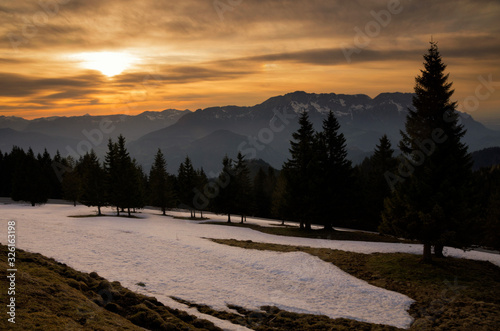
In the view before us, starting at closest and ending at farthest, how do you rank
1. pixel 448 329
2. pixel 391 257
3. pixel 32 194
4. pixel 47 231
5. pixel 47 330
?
pixel 47 330
pixel 448 329
pixel 391 257
pixel 47 231
pixel 32 194

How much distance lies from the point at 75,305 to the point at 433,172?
21.7 metres

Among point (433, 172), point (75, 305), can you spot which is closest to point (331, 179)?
point (433, 172)

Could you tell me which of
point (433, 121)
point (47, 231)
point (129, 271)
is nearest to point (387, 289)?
point (433, 121)

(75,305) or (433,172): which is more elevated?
(433,172)

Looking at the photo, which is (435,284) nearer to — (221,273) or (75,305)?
(221,273)

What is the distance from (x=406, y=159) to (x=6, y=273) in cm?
2345

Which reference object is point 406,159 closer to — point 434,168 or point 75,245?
point 434,168

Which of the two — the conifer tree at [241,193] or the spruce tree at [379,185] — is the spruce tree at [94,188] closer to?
the conifer tree at [241,193]

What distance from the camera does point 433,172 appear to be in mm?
20781

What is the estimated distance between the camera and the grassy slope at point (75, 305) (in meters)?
8.46

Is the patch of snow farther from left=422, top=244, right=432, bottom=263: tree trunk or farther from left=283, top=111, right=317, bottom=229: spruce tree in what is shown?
left=283, top=111, right=317, bottom=229: spruce tree

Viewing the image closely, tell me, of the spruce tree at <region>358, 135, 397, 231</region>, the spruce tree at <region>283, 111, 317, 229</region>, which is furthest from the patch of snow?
the spruce tree at <region>358, 135, 397, 231</region>

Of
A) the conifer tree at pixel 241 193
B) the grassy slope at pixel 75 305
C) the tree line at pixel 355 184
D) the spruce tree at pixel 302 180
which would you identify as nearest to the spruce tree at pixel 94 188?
the tree line at pixel 355 184

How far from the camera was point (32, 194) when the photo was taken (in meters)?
65.4
